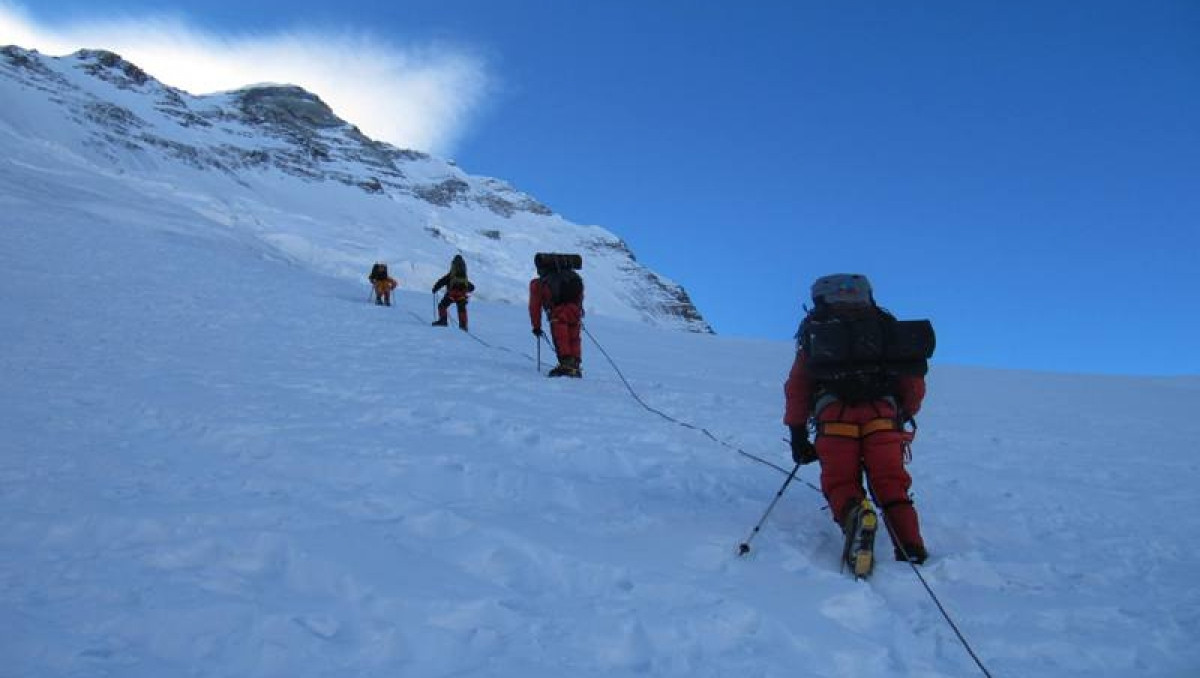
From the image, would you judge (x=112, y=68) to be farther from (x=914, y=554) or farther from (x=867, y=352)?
(x=914, y=554)

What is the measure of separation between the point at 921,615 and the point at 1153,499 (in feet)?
11.3

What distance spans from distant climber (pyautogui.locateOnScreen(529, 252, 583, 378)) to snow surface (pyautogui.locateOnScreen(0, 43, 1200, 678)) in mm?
1187

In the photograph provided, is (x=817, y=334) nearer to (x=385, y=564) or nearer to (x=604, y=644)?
(x=604, y=644)

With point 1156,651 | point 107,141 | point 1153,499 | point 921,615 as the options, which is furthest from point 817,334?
point 107,141

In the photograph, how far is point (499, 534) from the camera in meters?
3.53

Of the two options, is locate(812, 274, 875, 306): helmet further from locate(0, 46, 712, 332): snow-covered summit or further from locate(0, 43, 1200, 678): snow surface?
locate(0, 46, 712, 332): snow-covered summit

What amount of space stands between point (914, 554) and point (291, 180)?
3127 inches

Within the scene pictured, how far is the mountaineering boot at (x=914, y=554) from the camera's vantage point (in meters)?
3.64

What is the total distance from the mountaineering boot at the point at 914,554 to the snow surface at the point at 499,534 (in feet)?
0.26

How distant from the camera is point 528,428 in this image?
602cm

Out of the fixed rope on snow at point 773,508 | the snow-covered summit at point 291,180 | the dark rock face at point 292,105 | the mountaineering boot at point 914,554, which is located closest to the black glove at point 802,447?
the fixed rope on snow at point 773,508

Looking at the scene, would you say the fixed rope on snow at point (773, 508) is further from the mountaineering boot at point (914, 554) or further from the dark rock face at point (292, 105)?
the dark rock face at point (292, 105)

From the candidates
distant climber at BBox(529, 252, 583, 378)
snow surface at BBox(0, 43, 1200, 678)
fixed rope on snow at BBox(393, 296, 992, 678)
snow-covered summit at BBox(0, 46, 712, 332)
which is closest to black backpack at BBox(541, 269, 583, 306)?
distant climber at BBox(529, 252, 583, 378)

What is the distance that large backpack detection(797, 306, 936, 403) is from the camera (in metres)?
3.88
